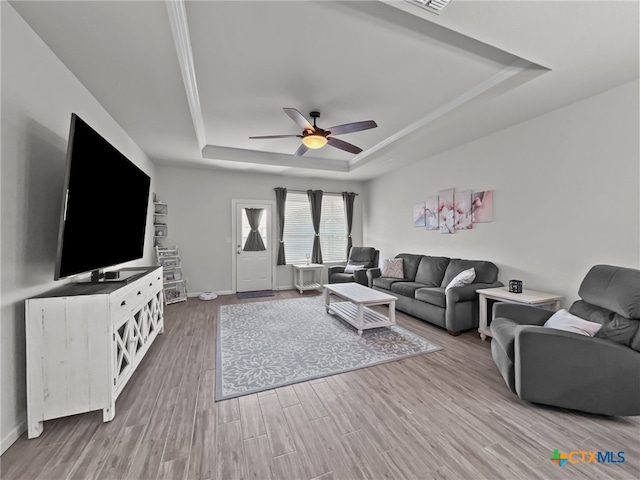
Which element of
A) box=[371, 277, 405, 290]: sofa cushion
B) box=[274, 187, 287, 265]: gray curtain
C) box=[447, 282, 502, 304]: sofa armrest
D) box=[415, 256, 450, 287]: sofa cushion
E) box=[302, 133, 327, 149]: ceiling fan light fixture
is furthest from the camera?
box=[274, 187, 287, 265]: gray curtain

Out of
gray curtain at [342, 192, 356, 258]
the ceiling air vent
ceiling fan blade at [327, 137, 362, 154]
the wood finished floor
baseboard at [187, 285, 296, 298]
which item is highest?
the ceiling air vent

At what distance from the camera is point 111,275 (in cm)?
244

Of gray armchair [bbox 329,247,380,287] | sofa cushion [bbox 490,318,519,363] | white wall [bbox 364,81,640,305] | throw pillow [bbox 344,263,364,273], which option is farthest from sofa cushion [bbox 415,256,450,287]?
sofa cushion [bbox 490,318,519,363]

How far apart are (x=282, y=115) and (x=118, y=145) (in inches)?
81.5

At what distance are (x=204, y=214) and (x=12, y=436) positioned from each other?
435 cm

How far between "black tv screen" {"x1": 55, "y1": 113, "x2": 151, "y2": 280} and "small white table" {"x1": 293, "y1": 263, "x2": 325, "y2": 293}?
3493mm

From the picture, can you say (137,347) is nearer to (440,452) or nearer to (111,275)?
(111,275)

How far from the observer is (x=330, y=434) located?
172 centimetres

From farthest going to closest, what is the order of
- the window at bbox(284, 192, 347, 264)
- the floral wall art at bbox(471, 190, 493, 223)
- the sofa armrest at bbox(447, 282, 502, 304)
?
the window at bbox(284, 192, 347, 264), the floral wall art at bbox(471, 190, 493, 223), the sofa armrest at bbox(447, 282, 502, 304)

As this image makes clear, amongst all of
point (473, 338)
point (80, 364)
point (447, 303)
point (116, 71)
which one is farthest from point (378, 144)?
point (80, 364)

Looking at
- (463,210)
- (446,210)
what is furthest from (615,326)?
(446,210)

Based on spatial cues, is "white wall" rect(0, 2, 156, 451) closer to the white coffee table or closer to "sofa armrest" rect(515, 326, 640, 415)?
the white coffee table

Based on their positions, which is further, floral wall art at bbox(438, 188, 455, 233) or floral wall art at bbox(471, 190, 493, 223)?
floral wall art at bbox(438, 188, 455, 233)

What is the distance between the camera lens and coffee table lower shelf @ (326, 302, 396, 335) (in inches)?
→ 133
